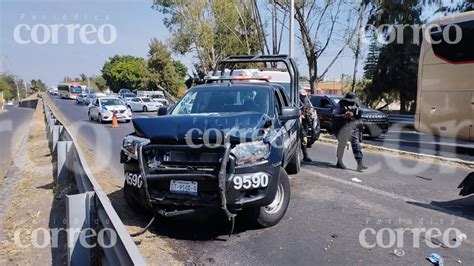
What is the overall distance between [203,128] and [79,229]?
1.70 metres

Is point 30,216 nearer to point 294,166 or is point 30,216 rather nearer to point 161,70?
point 294,166

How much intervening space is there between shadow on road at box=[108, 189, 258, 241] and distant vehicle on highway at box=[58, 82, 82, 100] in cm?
7387

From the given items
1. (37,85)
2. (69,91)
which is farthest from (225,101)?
(37,85)

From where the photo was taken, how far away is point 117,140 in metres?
15.9

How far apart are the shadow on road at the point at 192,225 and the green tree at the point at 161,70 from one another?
6017 centimetres

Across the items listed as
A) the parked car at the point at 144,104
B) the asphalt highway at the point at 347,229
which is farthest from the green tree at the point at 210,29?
the asphalt highway at the point at 347,229

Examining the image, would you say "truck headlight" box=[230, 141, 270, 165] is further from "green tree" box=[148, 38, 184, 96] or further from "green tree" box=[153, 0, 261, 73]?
"green tree" box=[148, 38, 184, 96]

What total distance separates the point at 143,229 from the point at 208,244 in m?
0.88

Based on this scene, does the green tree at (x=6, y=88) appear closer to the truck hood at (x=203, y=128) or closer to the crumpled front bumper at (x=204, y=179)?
the truck hood at (x=203, y=128)

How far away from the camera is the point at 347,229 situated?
5.36m

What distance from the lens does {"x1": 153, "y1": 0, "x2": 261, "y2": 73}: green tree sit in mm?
35438

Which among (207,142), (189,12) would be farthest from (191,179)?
(189,12)

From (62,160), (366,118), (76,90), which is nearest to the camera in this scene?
(62,160)

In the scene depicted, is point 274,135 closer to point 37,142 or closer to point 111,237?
point 111,237
